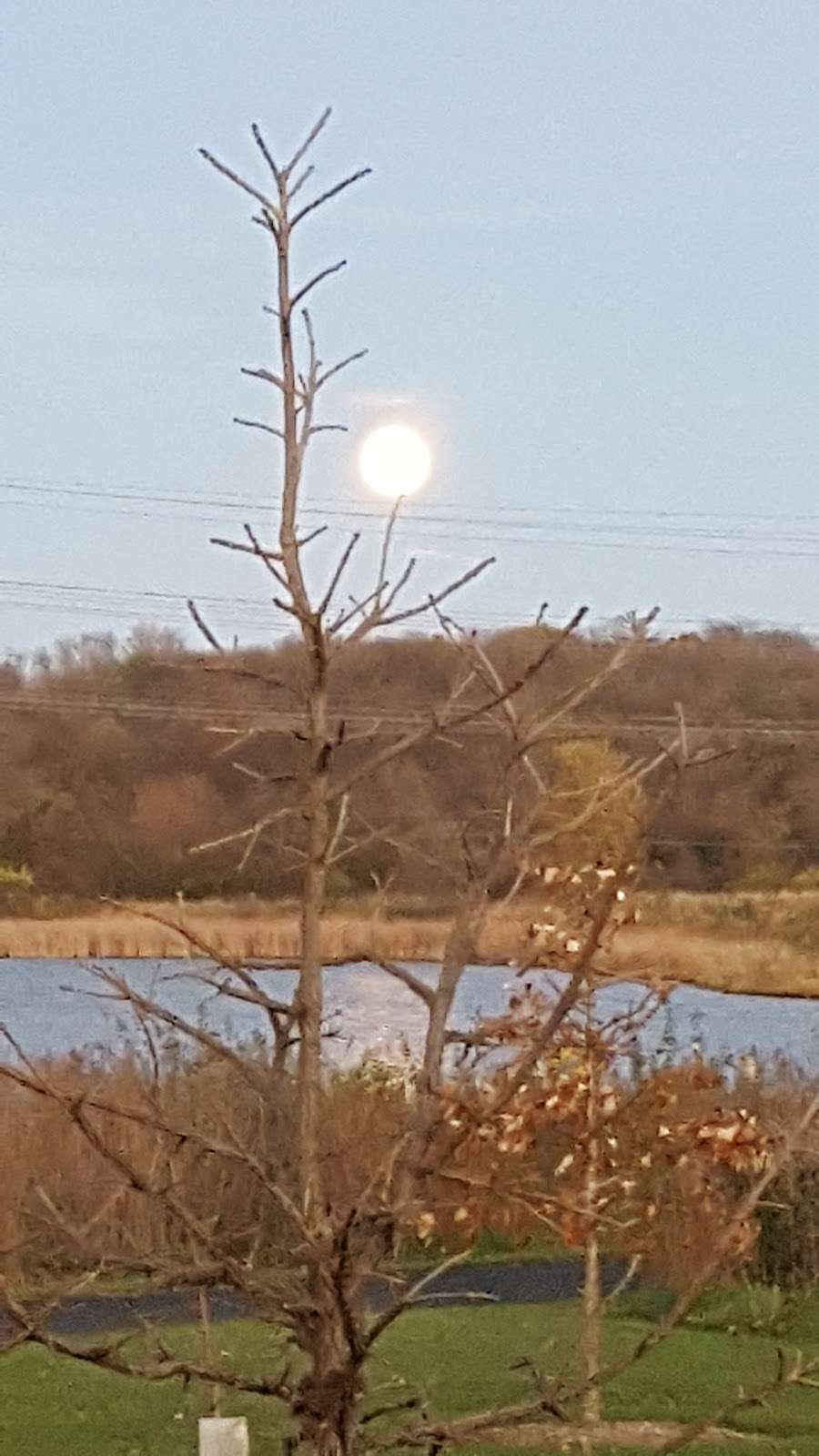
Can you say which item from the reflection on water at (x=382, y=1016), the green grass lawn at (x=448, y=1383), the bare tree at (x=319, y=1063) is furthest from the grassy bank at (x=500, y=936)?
the green grass lawn at (x=448, y=1383)

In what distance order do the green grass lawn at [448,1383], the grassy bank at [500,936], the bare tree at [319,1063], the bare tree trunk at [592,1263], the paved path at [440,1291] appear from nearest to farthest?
1. the bare tree at [319,1063]
2. the grassy bank at [500,936]
3. the bare tree trunk at [592,1263]
4. the green grass lawn at [448,1383]
5. the paved path at [440,1291]

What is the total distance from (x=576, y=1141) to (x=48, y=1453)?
3774 millimetres

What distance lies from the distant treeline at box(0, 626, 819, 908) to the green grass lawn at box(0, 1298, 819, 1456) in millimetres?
1978

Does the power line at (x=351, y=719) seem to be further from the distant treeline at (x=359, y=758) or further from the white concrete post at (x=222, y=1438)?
the white concrete post at (x=222, y=1438)

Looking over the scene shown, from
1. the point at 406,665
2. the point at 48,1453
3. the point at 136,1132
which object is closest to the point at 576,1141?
the point at 406,665

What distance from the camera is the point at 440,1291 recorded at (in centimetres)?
888

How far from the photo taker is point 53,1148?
10617 millimetres

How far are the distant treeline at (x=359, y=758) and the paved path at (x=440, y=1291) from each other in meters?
2.33

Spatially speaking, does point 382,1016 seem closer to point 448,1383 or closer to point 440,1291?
point 440,1291

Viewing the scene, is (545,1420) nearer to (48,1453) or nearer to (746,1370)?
(48,1453)

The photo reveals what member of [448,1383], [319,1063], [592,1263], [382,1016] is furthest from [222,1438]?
[382,1016]

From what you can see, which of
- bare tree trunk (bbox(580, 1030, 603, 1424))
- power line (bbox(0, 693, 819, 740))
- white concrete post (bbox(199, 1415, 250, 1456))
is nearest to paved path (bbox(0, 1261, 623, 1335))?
bare tree trunk (bbox(580, 1030, 603, 1424))

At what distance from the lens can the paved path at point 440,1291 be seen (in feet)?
30.4

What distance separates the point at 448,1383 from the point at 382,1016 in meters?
2.52
